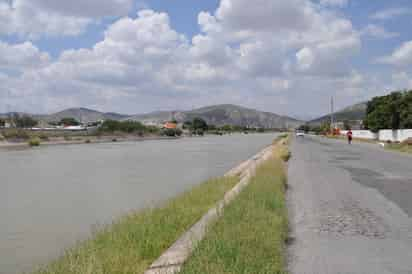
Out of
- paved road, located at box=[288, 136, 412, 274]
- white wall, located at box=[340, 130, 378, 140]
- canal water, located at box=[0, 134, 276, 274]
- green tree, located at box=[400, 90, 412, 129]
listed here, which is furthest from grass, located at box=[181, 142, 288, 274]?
white wall, located at box=[340, 130, 378, 140]

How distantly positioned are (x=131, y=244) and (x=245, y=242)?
1830 millimetres

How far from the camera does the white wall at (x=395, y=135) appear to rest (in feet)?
170

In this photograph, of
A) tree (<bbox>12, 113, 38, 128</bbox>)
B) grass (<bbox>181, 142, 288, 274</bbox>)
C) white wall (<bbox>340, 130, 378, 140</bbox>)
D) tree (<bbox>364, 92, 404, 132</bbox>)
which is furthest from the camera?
tree (<bbox>12, 113, 38, 128</bbox>)

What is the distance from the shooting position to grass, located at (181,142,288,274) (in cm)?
504

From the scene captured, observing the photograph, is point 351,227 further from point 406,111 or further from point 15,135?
point 15,135

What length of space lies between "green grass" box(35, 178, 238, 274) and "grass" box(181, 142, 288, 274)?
817mm

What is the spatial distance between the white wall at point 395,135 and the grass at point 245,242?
4863cm

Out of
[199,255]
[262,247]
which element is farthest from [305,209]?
[199,255]

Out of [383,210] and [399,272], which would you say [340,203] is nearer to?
[383,210]

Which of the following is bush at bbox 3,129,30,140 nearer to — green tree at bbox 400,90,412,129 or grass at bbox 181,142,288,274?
green tree at bbox 400,90,412,129

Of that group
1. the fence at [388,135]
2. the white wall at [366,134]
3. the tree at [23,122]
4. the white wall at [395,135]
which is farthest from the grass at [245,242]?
the tree at [23,122]

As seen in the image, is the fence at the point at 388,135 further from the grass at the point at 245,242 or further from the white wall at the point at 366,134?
the grass at the point at 245,242

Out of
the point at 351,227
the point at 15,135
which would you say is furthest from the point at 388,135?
the point at 15,135

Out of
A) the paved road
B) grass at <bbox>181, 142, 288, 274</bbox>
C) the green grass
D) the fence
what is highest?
the fence
